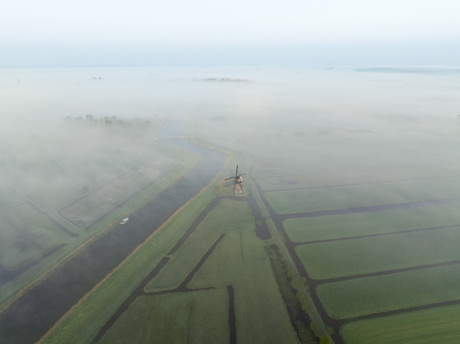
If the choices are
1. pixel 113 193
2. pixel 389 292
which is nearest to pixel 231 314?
pixel 389 292

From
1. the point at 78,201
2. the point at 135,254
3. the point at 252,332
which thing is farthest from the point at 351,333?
the point at 78,201

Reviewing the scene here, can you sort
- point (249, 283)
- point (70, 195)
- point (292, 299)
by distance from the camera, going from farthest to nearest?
point (70, 195), point (249, 283), point (292, 299)

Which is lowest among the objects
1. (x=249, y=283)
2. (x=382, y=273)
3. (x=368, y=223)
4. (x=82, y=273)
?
(x=382, y=273)

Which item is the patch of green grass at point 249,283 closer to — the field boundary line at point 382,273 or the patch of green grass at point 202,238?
the patch of green grass at point 202,238

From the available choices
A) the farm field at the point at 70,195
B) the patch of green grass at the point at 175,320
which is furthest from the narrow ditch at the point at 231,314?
the farm field at the point at 70,195

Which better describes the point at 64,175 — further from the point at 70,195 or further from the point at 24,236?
the point at 24,236

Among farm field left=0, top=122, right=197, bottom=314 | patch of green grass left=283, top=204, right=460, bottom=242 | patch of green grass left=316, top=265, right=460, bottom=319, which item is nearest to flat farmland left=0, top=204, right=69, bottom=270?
farm field left=0, top=122, right=197, bottom=314

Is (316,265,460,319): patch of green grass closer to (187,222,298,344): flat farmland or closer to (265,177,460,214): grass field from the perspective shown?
(187,222,298,344): flat farmland
